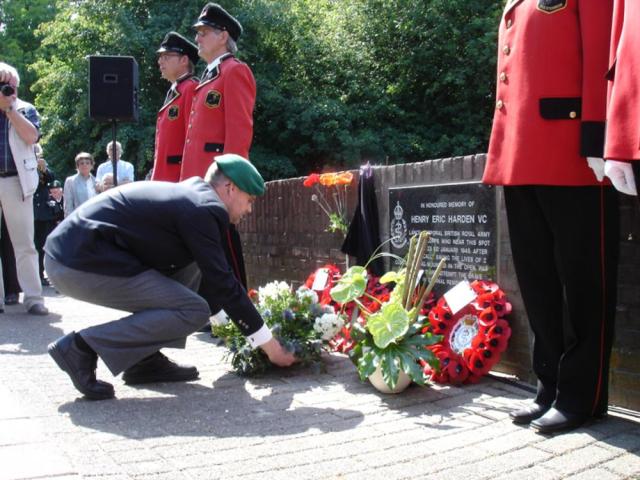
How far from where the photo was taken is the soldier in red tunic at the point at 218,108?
4.71 metres

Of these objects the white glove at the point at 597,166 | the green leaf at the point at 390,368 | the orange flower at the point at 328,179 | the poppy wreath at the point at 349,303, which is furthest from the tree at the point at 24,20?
the white glove at the point at 597,166

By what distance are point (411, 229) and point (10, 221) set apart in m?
3.39

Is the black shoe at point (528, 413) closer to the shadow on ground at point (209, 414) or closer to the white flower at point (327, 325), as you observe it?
the shadow on ground at point (209, 414)

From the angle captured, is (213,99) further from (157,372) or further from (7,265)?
(7,265)

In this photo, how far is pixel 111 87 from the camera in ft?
26.5

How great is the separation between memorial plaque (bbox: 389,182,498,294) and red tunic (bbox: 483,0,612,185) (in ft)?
2.98

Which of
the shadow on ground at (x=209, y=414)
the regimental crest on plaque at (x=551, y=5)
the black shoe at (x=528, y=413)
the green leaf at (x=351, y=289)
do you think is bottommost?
the shadow on ground at (x=209, y=414)

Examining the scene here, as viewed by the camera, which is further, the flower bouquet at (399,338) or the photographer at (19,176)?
the photographer at (19,176)

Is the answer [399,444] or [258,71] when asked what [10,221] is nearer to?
[399,444]

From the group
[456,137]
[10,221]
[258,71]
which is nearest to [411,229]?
A: [10,221]

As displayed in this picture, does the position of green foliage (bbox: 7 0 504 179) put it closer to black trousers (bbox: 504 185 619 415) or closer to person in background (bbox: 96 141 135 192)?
person in background (bbox: 96 141 135 192)

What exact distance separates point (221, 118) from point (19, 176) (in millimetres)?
1982

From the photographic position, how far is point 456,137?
1914 cm

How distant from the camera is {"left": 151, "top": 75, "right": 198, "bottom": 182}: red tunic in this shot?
17.3 feet
